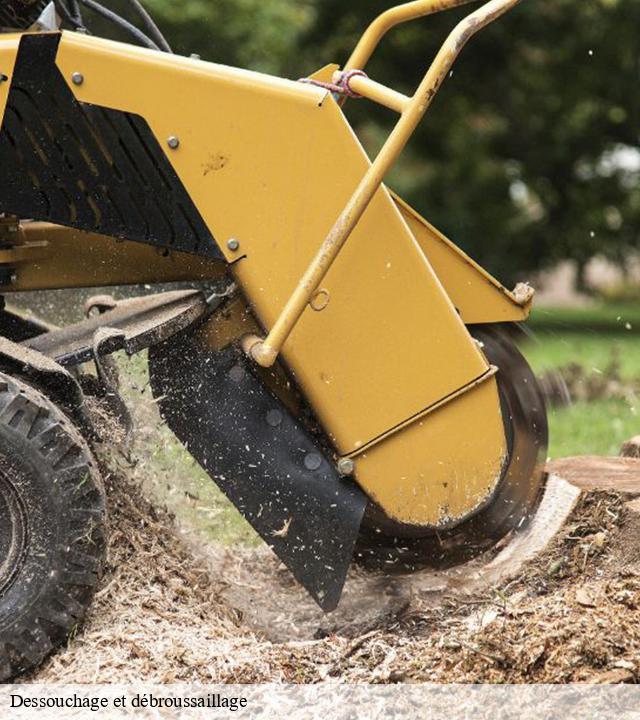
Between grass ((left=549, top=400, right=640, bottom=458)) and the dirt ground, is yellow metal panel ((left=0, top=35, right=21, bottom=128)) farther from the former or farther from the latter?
grass ((left=549, top=400, right=640, bottom=458))

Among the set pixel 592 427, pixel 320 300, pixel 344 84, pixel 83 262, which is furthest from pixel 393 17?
pixel 592 427

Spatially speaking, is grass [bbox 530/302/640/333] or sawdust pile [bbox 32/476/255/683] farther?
grass [bbox 530/302/640/333]

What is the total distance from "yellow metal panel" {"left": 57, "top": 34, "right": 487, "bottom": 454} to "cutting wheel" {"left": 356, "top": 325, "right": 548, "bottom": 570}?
1.45ft

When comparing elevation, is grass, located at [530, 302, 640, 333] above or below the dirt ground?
below

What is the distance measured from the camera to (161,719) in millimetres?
3627

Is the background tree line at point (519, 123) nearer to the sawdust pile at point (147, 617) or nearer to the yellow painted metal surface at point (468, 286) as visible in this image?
the yellow painted metal surface at point (468, 286)

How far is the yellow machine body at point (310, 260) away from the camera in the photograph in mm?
4066

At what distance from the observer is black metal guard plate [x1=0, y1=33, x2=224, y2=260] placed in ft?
13.0

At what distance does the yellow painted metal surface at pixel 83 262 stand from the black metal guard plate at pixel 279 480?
0.36 meters

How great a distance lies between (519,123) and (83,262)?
1523 centimetres

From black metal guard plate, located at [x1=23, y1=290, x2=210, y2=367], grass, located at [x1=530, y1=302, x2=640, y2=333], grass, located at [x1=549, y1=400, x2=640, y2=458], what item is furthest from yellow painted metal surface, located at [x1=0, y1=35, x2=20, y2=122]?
grass, located at [x1=530, y1=302, x2=640, y2=333]

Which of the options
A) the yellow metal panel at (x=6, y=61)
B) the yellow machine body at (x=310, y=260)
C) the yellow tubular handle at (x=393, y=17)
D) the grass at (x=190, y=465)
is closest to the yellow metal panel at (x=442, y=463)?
the yellow machine body at (x=310, y=260)

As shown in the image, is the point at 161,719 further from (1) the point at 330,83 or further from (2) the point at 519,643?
(1) the point at 330,83

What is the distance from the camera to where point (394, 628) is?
177 inches
